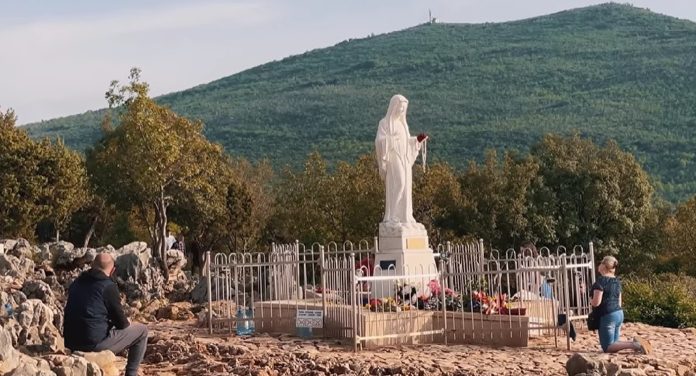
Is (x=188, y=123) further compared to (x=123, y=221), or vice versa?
(x=123, y=221)

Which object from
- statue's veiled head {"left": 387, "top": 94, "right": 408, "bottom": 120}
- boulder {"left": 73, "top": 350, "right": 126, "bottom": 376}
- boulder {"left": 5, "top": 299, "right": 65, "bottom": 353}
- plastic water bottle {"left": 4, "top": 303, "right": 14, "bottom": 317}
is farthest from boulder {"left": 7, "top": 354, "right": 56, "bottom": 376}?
statue's veiled head {"left": 387, "top": 94, "right": 408, "bottom": 120}

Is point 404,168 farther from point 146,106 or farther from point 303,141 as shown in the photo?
point 303,141

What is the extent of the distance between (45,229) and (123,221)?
433 cm

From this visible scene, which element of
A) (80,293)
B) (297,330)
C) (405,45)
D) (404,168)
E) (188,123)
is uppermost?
(405,45)

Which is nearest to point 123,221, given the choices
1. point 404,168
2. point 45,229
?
point 45,229

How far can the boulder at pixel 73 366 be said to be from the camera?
32.3ft

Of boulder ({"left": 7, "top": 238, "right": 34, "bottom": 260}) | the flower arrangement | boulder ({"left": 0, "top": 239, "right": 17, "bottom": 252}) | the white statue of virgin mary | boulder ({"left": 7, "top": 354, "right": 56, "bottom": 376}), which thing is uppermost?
the white statue of virgin mary

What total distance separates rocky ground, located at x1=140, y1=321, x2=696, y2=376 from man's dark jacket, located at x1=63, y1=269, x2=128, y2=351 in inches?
66.6

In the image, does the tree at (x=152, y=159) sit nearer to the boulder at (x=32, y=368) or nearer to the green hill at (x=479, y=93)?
the boulder at (x=32, y=368)

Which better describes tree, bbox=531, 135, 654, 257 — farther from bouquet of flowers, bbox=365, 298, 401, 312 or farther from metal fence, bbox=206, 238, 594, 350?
bouquet of flowers, bbox=365, 298, 401, 312

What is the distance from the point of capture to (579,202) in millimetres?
40375

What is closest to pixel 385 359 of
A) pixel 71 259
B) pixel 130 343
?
pixel 130 343

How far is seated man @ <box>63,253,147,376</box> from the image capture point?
1077cm

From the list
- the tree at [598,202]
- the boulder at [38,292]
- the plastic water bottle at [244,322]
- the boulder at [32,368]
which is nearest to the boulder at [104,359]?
the boulder at [32,368]
